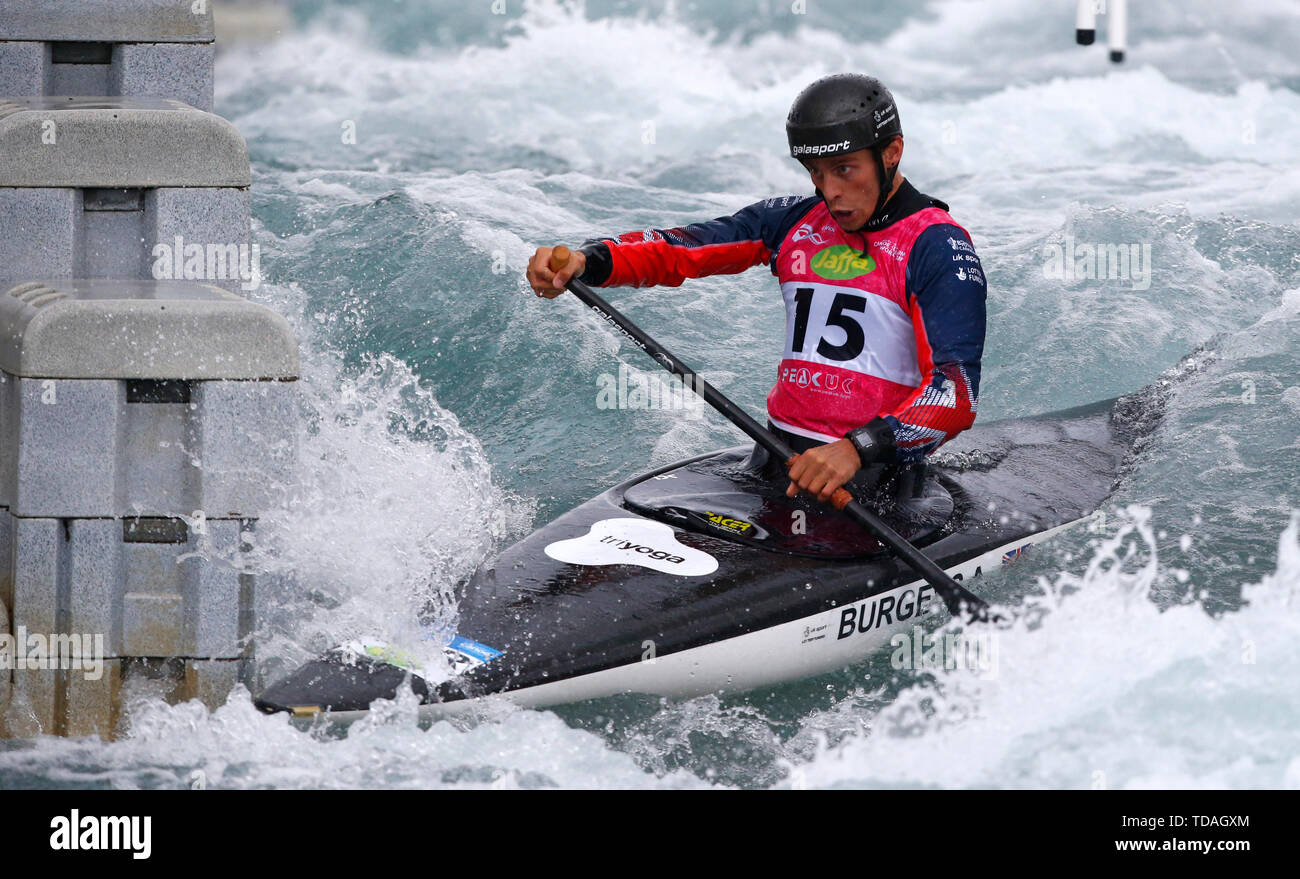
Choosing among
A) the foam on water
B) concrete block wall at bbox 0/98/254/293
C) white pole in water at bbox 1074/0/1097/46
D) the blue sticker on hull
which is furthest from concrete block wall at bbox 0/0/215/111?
white pole in water at bbox 1074/0/1097/46

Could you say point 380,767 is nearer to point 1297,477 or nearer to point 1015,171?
point 1297,477

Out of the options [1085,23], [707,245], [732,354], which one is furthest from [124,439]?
[1085,23]

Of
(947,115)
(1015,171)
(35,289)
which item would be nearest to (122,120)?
(35,289)

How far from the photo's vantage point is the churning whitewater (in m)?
3.51

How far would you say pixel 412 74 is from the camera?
16.2m

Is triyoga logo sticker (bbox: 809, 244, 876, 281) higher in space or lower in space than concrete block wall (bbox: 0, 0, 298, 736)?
higher

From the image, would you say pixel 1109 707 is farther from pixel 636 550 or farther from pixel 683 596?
pixel 636 550
